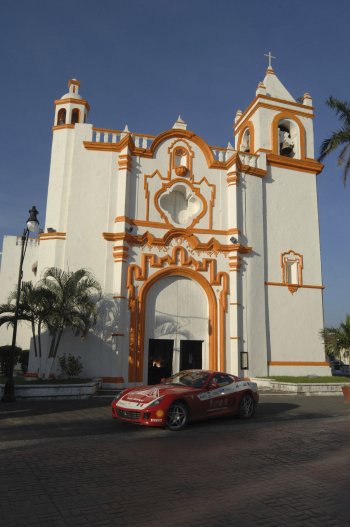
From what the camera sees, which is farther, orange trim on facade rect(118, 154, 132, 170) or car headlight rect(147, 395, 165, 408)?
orange trim on facade rect(118, 154, 132, 170)

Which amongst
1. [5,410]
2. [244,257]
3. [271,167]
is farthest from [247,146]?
[5,410]

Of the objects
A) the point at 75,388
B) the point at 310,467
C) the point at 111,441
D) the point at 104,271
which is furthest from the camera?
the point at 104,271

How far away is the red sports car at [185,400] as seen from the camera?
9492 mm

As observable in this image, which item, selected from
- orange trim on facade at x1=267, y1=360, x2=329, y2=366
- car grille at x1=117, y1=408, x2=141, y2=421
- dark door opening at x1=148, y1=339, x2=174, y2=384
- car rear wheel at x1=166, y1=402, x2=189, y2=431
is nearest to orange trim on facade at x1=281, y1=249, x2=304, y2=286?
orange trim on facade at x1=267, y1=360, x2=329, y2=366

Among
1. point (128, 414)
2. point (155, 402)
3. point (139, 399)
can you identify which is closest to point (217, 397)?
point (155, 402)

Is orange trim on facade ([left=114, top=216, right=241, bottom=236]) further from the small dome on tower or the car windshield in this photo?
the car windshield

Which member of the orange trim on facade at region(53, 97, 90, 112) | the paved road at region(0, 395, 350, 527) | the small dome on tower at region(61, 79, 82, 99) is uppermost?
the small dome on tower at region(61, 79, 82, 99)

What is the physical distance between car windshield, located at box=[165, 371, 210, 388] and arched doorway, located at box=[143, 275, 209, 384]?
27.9 feet

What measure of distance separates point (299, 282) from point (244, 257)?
11.8 feet

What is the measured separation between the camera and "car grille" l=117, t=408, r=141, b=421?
952cm

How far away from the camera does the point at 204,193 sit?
2242 cm

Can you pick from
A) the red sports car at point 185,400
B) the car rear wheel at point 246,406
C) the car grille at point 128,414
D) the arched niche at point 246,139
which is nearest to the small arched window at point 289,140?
the arched niche at point 246,139

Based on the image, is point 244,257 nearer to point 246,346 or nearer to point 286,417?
point 246,346

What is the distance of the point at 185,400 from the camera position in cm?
996
